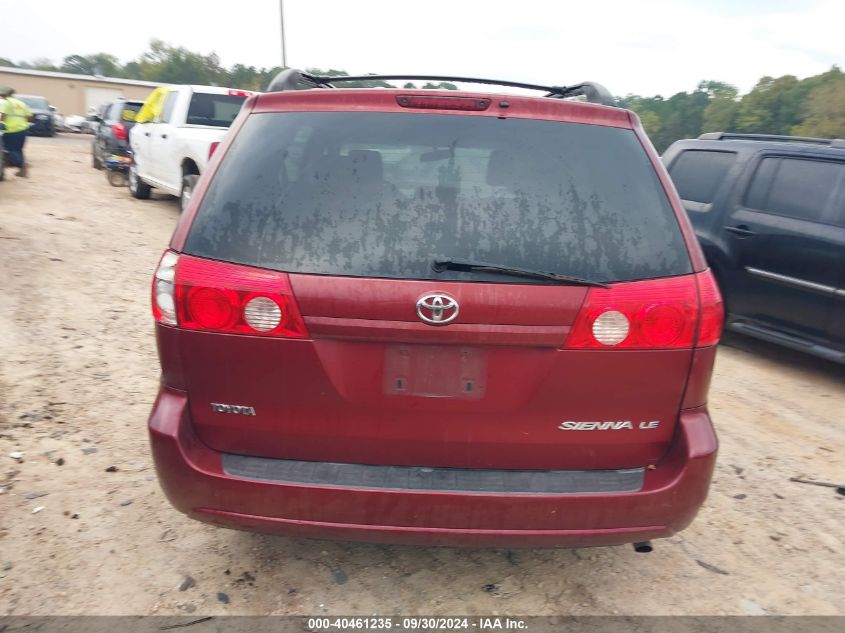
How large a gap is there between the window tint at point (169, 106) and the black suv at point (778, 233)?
7.91 m

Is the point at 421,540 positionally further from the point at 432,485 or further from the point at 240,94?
the point at 240,94

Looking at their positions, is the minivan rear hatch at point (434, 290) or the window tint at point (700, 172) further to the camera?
the window tint at point (700, 172)

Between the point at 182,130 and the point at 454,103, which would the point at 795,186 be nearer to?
the point at 454,103

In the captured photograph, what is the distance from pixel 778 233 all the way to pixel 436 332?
15.8ft

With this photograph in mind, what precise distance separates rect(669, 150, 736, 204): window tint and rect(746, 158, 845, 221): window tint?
391 millimetres

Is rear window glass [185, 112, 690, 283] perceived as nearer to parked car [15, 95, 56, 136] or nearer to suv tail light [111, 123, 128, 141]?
suv tail light [111, 123, 128, 141]

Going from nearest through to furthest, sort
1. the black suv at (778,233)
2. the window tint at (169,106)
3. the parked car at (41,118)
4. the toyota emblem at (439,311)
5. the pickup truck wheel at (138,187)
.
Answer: the toyota emblem at (439,311) < the black suv at (778,233) < the window tint at (169,106) < the pickup truck wheel at (138,187) < the parked car at (41,118)

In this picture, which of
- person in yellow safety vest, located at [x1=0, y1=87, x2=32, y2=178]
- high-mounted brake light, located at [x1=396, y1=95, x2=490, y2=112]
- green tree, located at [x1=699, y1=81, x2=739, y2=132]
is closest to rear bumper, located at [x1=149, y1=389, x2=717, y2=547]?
high-mounted brake light, located at [x1=396, y1=95, x2=490, y2=112]

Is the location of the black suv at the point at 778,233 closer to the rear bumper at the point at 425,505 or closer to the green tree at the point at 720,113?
the rear bumper at the point at 425,505

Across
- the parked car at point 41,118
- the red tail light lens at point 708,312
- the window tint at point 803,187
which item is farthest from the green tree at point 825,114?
the red tail light lens at point 708,312

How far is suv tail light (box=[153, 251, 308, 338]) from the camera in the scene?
88.5 inches

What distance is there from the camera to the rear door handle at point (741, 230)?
6180mm

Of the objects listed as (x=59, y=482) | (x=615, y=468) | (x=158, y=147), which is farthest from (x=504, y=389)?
(x=158, y=147)

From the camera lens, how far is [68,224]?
973cm
